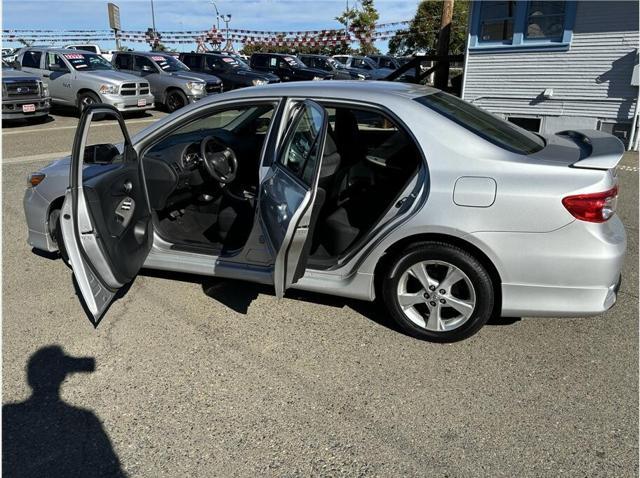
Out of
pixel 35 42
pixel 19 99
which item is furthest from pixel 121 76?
pixel 35 42

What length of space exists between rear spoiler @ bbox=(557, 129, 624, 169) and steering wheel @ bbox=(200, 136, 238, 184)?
235 centimetres

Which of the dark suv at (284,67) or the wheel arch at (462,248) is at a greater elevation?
the dark suv at (284,67)

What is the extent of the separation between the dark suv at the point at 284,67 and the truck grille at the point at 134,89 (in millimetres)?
6801

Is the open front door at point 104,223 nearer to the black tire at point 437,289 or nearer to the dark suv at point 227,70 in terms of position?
the black tire at point 437,289

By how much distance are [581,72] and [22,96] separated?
492 inches

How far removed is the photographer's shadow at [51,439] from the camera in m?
2.20

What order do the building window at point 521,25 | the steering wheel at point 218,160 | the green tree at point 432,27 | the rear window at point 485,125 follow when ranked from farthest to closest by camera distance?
1. the green tree at point 432,27
2. the building window at point 521,25
3. the steering wheel at point 218,160
4. the rear window at point 485,125

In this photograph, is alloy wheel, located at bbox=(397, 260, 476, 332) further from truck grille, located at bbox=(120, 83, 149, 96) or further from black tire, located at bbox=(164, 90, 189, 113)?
black tire, located at bbox=(164, 90, 189, 113)

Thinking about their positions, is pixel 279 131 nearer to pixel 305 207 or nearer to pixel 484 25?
pixel 305 207

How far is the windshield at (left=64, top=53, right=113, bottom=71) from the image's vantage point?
13477 millimetres

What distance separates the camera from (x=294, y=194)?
2715 mm

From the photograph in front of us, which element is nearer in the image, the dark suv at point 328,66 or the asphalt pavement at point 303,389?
the asphalt pavement at point 303,389

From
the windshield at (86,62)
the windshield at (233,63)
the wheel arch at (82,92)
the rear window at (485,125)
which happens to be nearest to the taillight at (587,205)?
the rear window at (485,125)

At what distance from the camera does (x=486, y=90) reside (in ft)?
40.1
